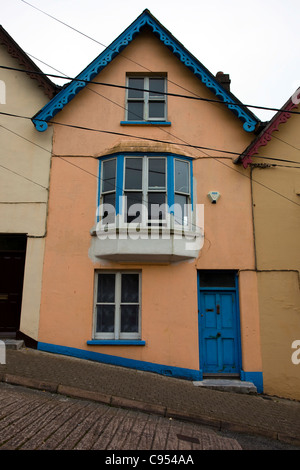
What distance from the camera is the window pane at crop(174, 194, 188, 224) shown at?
29.6 ft

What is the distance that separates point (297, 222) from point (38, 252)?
7.33m

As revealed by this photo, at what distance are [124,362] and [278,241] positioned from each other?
5.33m

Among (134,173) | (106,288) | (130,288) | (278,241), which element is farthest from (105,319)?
(278,241)

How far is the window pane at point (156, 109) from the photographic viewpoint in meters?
9.95

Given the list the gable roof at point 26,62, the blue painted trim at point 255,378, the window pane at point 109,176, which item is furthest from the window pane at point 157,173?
the blue painted trim at point 255,378

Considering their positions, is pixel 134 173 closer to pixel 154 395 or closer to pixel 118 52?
pixel 118 52

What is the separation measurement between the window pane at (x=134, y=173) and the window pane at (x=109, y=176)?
385mm

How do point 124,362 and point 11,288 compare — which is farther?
point 11,288

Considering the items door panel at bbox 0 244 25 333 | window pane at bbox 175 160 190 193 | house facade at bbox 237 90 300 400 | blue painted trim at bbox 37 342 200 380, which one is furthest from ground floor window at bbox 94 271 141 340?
house facade at bbox 237 90 300 400

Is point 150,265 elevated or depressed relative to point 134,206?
depressed

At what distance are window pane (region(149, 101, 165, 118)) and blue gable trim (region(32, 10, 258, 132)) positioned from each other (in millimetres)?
1345

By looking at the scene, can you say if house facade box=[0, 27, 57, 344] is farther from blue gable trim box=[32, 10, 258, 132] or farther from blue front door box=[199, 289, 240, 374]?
blue front door box=[199, 289, 240, 374]

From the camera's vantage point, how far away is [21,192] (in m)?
9.30

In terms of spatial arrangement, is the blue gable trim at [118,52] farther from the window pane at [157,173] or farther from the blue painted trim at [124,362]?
the blue painted trim at [124,362]
